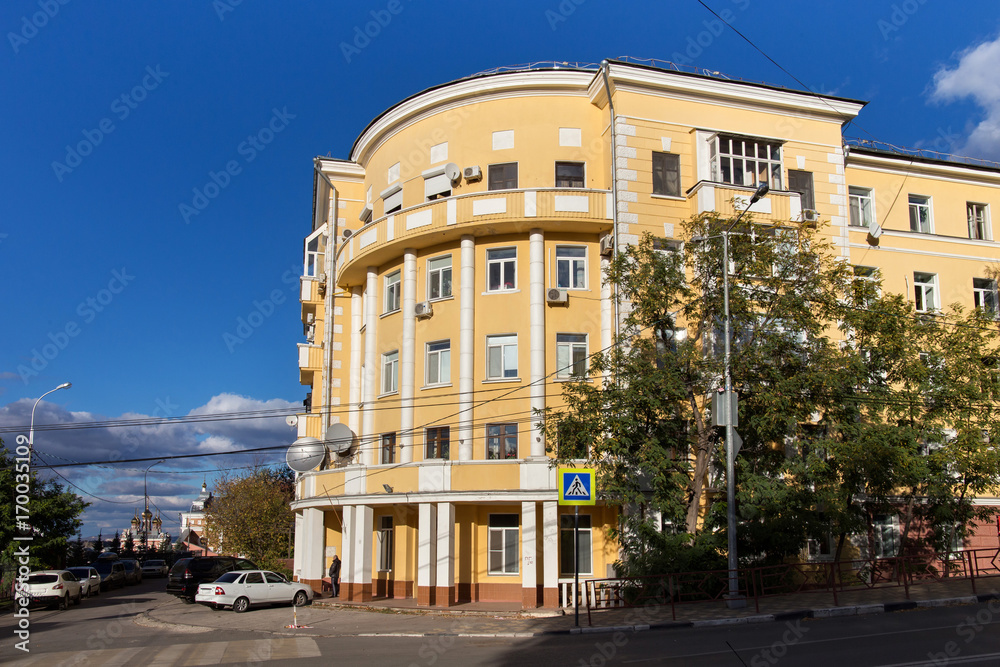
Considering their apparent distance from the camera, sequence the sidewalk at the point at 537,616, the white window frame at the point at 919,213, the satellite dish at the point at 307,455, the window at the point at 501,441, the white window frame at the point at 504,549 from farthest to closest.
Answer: the white window frame at the point at 919,213
the satellite dish at the point at 307,455
the window at the point at 501,441
the white window frame at the point at 504,549
the sidewalk at the point at 537,616

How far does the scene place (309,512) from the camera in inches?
1233

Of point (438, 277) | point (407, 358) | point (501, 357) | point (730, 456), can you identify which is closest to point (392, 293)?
point (438, 277)

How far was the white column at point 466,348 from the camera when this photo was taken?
2581 cm

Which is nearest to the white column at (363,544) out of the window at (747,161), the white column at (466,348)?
the white column at (466,348)

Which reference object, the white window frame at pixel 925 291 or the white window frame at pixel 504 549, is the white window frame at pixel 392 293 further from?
the white window frame at pixel 925 291

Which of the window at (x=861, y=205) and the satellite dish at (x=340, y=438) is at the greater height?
the window at (x=861, y=205)

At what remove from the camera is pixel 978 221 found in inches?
1264

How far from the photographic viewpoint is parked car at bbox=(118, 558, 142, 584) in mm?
50078

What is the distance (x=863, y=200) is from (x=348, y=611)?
78.2ft

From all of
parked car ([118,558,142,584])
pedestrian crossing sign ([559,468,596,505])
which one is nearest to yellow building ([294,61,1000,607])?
pedestrian crossing sign ([559,468,596,505])

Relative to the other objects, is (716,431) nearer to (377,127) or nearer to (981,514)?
(981,514)

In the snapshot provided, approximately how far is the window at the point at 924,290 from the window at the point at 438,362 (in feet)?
57.9

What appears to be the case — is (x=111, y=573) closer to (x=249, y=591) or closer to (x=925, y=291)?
(x=249, y=591)

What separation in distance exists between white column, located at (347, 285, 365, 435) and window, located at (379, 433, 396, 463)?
243 cm
